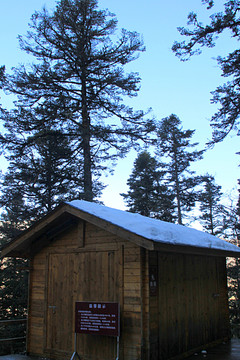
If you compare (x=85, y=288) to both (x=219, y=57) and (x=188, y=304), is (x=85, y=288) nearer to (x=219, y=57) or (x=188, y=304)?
(x=188, y=304)

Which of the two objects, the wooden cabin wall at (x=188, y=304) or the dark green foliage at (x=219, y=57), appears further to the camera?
the dark green foliage at (x=219, y=57)

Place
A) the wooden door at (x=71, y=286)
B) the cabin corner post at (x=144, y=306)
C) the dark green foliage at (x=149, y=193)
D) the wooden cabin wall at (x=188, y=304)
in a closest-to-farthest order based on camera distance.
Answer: the cabin corner post at (x=144, y=306) < the wooden cabin wall at (x=188, y=304) < the wooden door at (x=71, y=286) < the dark green foliage at (x=149, y=193)

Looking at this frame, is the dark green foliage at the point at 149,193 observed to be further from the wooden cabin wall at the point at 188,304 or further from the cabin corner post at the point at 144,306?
the cabin corner post at the point at 144,306

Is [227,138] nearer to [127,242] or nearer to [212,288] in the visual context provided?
[212,288]

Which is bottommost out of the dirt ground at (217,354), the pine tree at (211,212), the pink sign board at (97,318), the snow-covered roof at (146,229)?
the dirt ground at (217,354)

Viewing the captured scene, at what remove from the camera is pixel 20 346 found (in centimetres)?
1720

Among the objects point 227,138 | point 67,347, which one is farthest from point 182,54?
point 67,347

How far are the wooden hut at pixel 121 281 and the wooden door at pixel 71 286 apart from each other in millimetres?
21

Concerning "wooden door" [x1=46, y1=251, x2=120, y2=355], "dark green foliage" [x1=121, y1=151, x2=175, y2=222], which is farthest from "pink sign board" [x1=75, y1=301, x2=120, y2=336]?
"dark green foliage" [x1=121, y1=151, x2=175, y2=222]

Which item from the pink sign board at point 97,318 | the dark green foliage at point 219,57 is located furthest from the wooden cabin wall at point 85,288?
the dark green foliage at point 219,57

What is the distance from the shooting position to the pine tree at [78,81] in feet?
55.2

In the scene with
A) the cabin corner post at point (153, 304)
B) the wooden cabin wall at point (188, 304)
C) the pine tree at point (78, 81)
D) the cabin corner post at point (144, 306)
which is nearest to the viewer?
the cabin corner post at point (144, 306)

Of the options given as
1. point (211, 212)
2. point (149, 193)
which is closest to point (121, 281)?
point (149, 193)

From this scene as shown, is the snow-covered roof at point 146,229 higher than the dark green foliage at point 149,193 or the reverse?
the reverse
